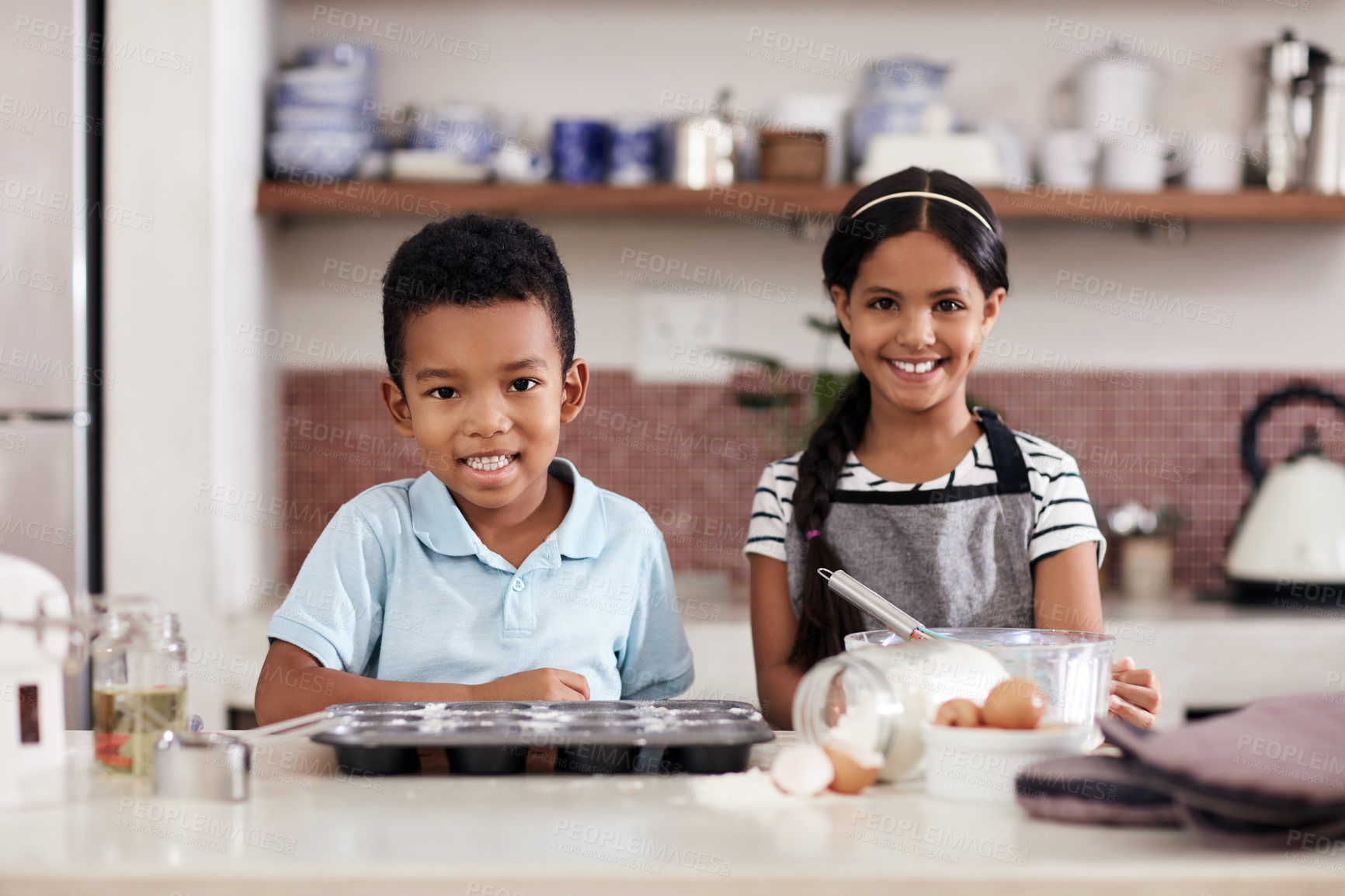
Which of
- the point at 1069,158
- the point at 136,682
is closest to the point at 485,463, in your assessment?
the point at 136,682

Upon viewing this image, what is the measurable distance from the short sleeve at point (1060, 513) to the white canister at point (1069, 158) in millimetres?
1094

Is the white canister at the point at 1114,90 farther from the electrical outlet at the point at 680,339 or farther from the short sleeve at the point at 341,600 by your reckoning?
the short sleeve at the point at 341,600

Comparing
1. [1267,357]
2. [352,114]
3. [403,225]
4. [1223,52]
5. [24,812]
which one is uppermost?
[1223,52]

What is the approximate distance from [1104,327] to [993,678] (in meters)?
1.80

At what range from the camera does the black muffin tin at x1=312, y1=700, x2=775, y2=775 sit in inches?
26.9

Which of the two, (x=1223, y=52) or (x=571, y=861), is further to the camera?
(x=1223, y=52)

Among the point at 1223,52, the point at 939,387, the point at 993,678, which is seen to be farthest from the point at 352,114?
the point at 993,678

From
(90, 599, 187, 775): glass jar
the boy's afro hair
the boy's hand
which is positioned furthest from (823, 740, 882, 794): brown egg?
the boy's afro hair

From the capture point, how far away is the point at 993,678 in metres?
0.72

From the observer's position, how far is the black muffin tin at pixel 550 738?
0.68 metres

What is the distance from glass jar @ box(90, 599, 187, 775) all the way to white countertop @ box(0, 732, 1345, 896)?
0.14 feet

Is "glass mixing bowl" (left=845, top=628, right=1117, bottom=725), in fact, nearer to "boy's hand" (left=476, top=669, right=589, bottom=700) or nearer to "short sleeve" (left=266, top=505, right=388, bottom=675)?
→ "boy's hand" (left=476, top=669, right=589, bottom=700)

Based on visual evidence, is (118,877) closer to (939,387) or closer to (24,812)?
(24,812)

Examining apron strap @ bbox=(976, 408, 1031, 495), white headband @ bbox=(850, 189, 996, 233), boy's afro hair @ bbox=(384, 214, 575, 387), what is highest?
white headband @ bbox=(850, 189, 996, 233)
